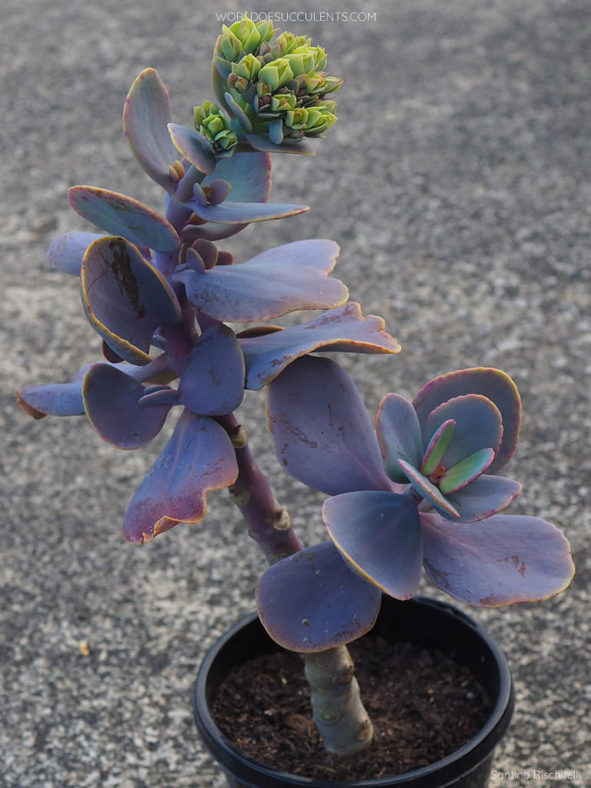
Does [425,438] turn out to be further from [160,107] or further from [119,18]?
[119,18]

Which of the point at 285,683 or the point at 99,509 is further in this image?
the point at 99,509

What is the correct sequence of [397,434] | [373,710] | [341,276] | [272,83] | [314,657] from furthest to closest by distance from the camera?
[341,276] → [373,710] → [314,657] → [397,434] → [272,83]

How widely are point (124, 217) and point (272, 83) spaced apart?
12 cm

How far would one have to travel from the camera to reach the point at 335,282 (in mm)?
629

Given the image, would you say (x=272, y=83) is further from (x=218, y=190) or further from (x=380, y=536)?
(x=380, y=536)

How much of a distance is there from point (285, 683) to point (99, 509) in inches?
25.7

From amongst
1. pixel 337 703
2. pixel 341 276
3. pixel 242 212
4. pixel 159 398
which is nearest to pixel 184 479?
pixel 159 398

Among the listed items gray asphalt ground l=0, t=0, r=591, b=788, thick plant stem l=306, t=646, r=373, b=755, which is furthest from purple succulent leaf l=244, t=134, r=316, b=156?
gray asphalt ground l=0, t=0, r=591, b=788

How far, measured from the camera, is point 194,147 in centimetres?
59

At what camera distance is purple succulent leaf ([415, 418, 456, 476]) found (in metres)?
0.63

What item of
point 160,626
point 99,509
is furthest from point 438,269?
point 160,626

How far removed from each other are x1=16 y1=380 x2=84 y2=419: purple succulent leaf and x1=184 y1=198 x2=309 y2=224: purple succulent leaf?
0.16 m

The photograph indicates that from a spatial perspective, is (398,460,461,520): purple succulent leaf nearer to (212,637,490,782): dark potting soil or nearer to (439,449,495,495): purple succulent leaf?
(439,449,495,495): purple succulent leaf

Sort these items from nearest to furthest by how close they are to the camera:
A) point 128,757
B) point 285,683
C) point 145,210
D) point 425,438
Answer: point 145,210, point 425,438, point 285,683, point 128,757
